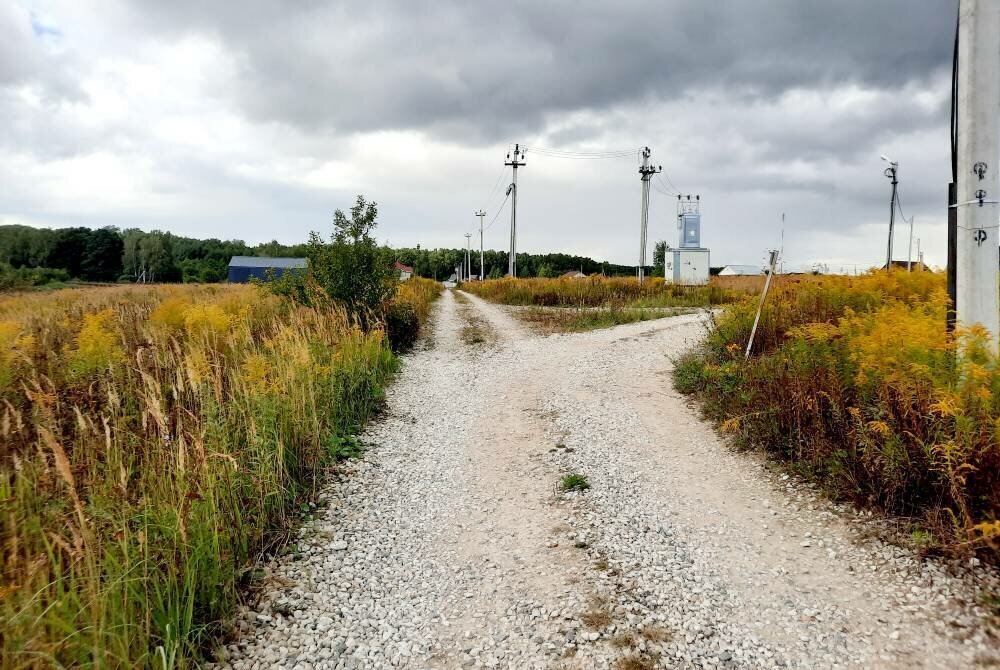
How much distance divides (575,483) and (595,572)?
1568mm

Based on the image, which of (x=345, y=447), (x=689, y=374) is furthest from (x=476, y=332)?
(x=345, y=447)

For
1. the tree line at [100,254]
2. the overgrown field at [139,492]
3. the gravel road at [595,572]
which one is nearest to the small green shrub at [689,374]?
the gravel road at [595,572]

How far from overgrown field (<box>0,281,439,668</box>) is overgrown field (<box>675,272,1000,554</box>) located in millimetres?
4943

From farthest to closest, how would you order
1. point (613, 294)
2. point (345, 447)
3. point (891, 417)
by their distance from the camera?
1. point (613, 294)
2. point (345, 447)
3. point (891, 417)

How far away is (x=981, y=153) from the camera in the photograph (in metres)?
4.64

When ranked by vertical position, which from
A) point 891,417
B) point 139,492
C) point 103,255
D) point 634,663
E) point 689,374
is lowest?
point 634,663

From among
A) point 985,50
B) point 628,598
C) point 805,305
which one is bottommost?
point 628,598

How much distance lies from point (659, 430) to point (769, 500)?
7.00 feet

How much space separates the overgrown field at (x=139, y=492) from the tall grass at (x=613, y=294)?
17.6m

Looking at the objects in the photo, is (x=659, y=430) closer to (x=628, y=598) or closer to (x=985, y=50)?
(x=628, y=598)

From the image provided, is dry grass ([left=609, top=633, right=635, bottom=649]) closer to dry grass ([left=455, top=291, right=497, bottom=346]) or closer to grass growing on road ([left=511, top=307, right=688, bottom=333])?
dry grass ([left=455, top=291, right=497, bottom=346])

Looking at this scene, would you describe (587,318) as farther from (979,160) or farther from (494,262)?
(494,262)

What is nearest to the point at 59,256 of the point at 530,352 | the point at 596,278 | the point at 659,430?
the point at 596,278

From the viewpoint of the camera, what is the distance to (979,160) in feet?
15.3
